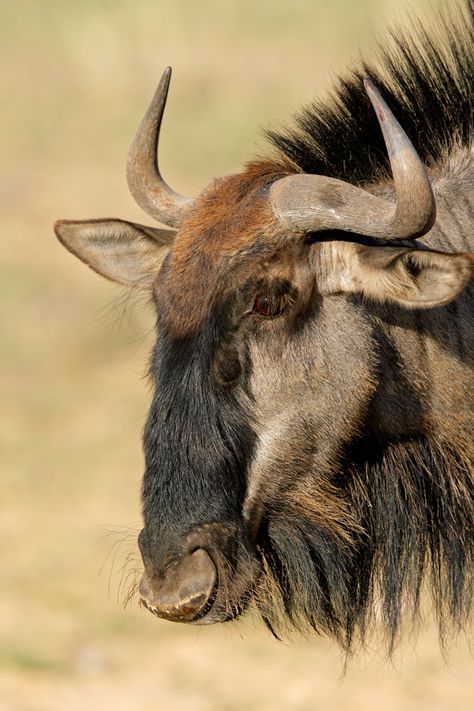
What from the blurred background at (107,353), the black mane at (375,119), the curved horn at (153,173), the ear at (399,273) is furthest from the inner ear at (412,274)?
the blurred background at (107,353)

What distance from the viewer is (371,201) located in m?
4.72

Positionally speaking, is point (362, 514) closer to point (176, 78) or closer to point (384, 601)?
point (384, 601)

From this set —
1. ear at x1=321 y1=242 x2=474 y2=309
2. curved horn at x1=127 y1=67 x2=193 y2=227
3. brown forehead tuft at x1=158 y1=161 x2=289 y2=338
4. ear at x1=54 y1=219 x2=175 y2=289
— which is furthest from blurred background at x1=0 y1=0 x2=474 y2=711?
ear at x1=321 y1=242 x2=474 y2=309

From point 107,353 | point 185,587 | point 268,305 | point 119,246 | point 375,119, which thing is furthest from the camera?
point 107,353

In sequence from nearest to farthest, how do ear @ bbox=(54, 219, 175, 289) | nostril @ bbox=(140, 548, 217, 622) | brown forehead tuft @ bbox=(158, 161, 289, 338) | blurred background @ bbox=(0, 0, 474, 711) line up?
nostril @ bbox=(140, 548, 217, 622) → brown forehead tuft @ bbox=(158, 161, 289, 338) → ear @ bbox=(54, 219, 175, 289) → blurred background @ bbox=(0, 0, 474, 711)

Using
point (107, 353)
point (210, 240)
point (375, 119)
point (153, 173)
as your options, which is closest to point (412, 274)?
point (210, 240)

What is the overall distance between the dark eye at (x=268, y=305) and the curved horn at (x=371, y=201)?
28 cm

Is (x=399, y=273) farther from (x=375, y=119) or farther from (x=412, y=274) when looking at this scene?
(x=375, y=119)

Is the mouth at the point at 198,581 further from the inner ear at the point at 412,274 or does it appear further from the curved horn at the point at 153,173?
the curved horn at the point at 153,173

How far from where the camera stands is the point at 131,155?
5703 mm

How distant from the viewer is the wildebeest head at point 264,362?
4.69 metres

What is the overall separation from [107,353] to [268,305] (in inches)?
381

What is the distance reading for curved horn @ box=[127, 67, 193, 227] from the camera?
18.2 ft

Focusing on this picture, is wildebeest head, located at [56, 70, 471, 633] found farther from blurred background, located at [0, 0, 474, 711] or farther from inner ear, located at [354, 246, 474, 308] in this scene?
blurred background, located at [0, 0, 474, 711]
